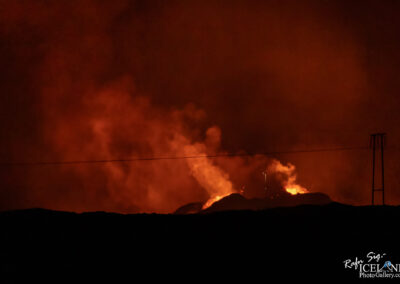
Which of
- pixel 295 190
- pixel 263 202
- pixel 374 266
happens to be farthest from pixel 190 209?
pixel 374 266

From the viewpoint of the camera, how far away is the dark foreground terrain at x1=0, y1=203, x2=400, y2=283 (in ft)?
51.2

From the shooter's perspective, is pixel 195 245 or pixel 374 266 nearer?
pixel 374 266

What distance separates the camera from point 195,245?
1700 cm

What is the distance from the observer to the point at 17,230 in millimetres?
17953

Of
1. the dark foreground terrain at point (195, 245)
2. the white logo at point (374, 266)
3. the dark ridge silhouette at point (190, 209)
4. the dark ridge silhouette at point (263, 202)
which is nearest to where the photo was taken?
the white logo at point (374, 266)

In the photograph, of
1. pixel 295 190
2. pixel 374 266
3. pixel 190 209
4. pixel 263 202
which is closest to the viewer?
pixel 374 266

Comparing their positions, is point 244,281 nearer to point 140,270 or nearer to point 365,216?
point 140,270

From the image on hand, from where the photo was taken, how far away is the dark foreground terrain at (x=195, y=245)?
1562 cm

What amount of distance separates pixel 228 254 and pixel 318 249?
11.4 ft

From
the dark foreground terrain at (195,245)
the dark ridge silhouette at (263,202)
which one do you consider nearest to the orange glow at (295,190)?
the dark ridge silhouette at (263,202)

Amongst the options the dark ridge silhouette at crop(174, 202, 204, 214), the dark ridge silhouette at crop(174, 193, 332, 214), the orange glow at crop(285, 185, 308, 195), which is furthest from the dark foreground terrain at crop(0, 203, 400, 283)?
the orange glow at crop(285, 185, 308, 195)

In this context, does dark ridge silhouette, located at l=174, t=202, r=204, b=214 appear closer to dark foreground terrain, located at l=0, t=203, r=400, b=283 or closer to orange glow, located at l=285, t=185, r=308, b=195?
orange glow, located at l=285, t=185, r=308, b=195

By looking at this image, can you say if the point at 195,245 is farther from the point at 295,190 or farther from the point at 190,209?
the point at 295,190

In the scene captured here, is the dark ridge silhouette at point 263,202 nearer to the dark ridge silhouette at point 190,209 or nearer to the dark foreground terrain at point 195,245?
the dark ridge silhouette at point 190,209
